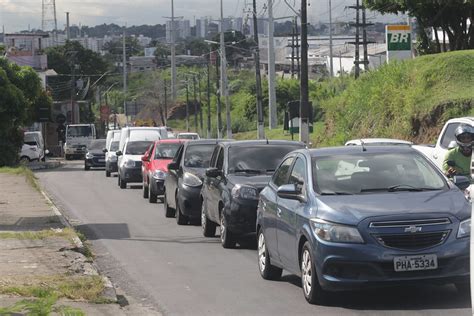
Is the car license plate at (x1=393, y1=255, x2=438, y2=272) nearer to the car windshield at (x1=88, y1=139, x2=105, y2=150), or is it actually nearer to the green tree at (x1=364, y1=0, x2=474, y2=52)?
the green tree at (x1=364, y1=0, x2=474, y2=52)

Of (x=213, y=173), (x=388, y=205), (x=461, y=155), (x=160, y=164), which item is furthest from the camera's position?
(x=160, y=164)

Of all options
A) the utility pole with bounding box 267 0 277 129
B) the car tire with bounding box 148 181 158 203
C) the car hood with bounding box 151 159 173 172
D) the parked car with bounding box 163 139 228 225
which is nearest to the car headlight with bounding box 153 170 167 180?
the car hood with bounding box 151 159 173 172

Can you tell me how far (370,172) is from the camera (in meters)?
12.0

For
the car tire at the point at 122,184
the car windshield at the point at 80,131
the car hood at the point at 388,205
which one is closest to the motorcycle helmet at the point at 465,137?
the car hood at the point at 388,205

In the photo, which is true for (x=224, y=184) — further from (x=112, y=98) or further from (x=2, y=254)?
(x=112, y=98)

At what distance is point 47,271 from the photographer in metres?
13.6

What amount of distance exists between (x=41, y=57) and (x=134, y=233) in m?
91.8

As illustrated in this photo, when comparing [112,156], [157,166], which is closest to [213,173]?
[157,166]

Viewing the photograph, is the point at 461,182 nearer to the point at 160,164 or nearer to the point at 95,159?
the point at 160,164

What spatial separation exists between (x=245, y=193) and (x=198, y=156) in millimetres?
5941

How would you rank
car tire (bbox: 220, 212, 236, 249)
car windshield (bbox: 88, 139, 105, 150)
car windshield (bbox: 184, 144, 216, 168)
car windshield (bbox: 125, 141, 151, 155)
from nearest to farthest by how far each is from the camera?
car tire (bbox: 220, 212, 236, 249)
car windshield (bbox: 184, 144, 216, 168)
car windshield (bbox: 125, 141, 151, 155)
car windshield (bbox: 88, 139, 105, 150)

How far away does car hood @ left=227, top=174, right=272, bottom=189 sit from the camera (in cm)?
1652

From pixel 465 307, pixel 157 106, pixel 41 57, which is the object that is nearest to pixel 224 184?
pixel 465 307

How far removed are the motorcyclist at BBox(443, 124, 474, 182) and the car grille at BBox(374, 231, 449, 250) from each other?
14.2 feet
